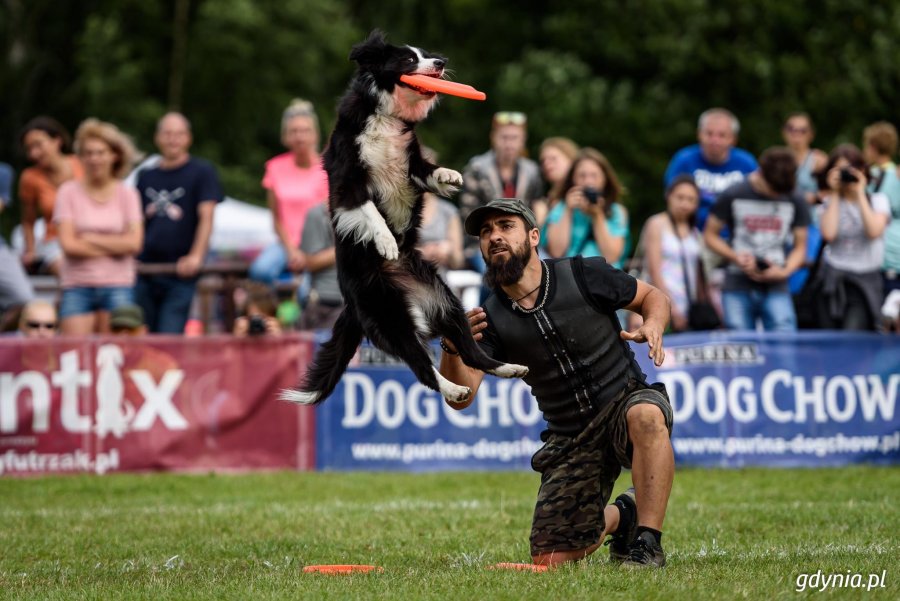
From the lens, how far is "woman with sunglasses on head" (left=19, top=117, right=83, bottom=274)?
11945 millimetres

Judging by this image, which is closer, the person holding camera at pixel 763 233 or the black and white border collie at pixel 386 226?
the black and white border collie at pixel 386 226

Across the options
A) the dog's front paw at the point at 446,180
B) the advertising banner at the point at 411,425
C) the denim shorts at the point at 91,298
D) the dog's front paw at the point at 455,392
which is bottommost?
the advertising banner at the point at 411,425

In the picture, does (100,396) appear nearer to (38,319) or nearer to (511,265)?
(38,319)

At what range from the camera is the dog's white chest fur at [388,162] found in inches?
217

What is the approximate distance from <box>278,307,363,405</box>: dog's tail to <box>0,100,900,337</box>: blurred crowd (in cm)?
402

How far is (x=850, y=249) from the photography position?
10.7m

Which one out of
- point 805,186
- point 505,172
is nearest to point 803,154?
point 805,186

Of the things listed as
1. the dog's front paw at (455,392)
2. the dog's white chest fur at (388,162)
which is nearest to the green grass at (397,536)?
the dog's front paw at (455,392)

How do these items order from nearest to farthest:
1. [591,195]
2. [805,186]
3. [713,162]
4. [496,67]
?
[591,195]
[713,162]
[805,186]
[496,67]

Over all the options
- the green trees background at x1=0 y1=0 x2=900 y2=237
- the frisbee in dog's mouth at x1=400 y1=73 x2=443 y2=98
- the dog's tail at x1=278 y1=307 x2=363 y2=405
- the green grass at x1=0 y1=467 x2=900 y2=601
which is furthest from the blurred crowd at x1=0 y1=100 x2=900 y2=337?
the green trees background at x1=0 y1=0 x2=900 y2=237

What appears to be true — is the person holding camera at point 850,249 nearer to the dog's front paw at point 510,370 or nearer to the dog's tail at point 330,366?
the dog's front paw at point 510,370

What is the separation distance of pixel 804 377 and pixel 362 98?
19.0 ft

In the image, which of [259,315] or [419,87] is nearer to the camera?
[419,87]

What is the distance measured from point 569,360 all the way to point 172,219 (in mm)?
5651
